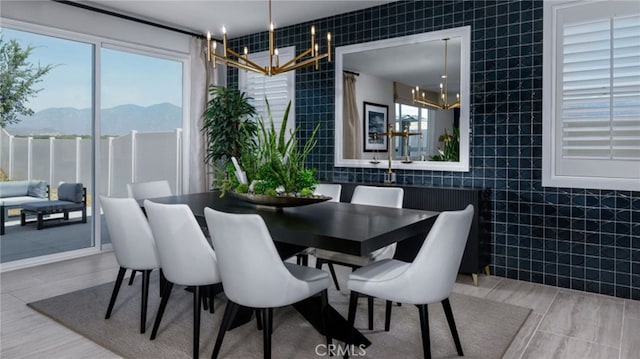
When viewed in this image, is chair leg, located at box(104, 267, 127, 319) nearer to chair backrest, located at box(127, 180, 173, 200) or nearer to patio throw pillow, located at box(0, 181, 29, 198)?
chair backrest, located at box(127, 180, 173, 200)

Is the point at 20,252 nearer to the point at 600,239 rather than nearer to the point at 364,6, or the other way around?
the point at 364,6

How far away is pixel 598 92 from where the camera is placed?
3330 mm

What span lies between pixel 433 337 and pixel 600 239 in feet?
5.82

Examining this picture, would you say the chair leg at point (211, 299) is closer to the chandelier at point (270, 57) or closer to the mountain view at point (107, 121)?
the chandelier at point (270, 57)

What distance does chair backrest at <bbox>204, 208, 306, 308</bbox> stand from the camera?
1.95 meters

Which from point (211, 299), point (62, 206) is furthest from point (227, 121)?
point (211, 299)

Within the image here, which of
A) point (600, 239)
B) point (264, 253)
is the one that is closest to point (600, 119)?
point (600, 239)

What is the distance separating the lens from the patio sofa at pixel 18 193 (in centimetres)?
405

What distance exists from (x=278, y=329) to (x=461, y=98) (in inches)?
103

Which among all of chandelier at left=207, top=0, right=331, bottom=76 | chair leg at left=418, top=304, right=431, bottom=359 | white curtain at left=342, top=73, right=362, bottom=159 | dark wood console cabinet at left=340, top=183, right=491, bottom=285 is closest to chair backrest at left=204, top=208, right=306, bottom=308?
chair leg at left=418, top=304, right=431, bottom=359

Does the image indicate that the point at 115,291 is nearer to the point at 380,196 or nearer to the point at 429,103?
the point at 380,196

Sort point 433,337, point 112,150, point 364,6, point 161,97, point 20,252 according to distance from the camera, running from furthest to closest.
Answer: point 161,97 → point 112,150 → point 364,6 → point 20,252 → point 433,337

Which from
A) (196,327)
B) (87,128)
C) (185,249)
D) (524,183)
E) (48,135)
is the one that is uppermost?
(87,128)

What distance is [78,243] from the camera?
4602mm
